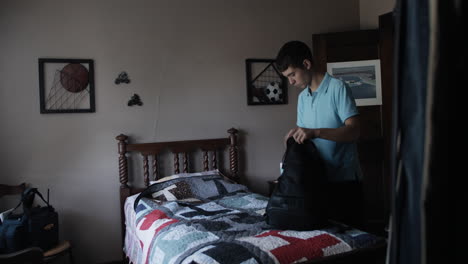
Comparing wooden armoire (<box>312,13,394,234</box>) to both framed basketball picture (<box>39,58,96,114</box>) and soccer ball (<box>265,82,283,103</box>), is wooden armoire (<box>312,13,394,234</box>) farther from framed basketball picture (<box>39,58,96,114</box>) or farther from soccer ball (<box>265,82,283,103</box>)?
framed basketball picture (<box>39,58,96,114</box>)

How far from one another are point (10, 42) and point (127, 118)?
0.98 metres

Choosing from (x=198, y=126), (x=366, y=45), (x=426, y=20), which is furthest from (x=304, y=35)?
(x=426, y=20)

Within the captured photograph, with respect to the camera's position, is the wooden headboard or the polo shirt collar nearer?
the polo shirt collar

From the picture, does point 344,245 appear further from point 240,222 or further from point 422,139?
point 422,139

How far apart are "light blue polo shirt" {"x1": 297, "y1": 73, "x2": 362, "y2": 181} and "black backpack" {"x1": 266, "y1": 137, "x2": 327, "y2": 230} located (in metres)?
0.06

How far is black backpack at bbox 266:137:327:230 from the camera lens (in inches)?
62.9

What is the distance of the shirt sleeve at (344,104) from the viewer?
172 cm

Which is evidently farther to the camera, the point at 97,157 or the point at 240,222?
the point at 97,157

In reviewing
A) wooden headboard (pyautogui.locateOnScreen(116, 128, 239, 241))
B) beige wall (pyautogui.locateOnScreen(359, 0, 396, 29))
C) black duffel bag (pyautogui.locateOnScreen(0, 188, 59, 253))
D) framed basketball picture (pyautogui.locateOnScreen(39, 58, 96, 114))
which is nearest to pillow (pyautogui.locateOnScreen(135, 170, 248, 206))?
wooden headboard (pyautogui.locateOnScreen(116, 128, 239, 241))

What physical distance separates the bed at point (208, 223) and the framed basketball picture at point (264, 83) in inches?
16.2

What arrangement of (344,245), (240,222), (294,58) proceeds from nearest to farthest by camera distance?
1. (344,245)
2. (294,58)
3. (240,222)

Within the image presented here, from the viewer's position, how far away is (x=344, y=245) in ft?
5.43

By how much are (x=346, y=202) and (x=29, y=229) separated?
1.90m

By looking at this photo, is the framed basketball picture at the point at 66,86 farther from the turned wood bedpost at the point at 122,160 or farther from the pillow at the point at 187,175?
the pillow at the point at 187,175
